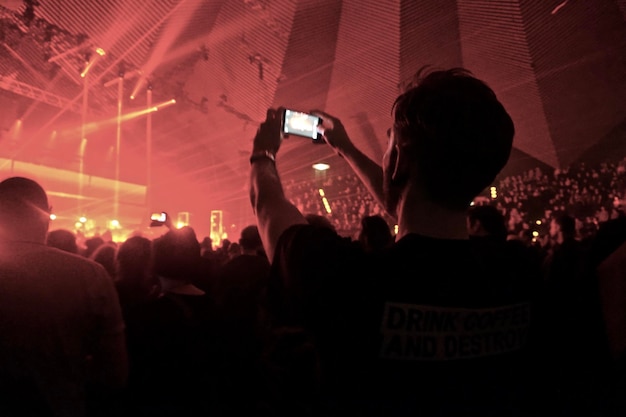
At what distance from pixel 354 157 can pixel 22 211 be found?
4.83 feet

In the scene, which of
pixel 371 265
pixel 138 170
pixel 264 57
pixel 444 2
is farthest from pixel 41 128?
pixel 371 265

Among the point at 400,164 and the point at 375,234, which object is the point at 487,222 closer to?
the point at 375,234

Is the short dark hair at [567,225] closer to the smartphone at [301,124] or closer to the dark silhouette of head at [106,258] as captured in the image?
the smartphone at [301,124]

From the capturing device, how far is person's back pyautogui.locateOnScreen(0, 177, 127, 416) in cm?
175

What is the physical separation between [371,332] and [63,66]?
37.0ft

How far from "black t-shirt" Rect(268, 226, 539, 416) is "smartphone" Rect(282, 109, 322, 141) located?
0.56m

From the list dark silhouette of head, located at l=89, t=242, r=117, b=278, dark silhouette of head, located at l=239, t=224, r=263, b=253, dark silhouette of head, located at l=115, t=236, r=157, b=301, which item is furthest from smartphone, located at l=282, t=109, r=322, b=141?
dark silhouette of head, located at l=239, t=224, r=263, b=253

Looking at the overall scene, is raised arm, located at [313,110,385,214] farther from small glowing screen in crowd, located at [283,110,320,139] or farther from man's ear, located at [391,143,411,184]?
man's ear, located at [391,143,411,184]

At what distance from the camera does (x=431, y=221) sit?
0.88 meters

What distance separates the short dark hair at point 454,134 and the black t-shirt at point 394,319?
0.12 metres

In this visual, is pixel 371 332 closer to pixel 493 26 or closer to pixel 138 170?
pixel 493 26

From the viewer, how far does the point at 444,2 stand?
8.47 m

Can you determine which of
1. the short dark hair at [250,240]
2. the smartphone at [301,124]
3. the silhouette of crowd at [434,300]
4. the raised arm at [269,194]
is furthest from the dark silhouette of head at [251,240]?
the raised arm at [269,194]

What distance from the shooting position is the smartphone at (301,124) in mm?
1305
